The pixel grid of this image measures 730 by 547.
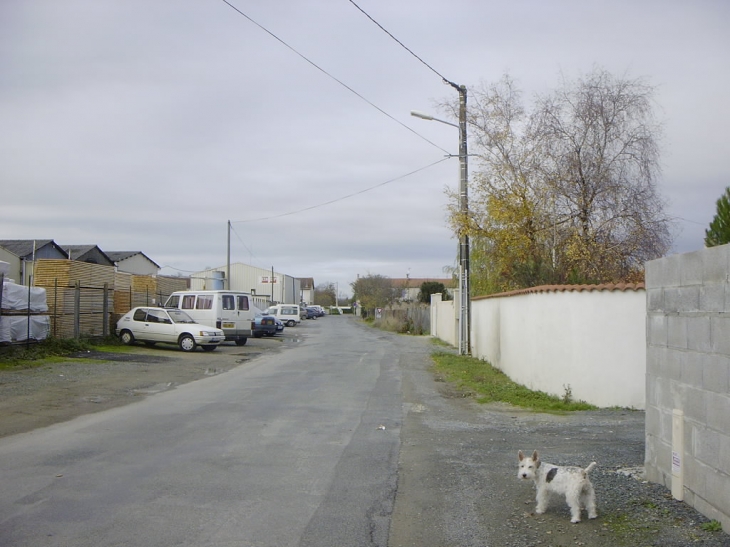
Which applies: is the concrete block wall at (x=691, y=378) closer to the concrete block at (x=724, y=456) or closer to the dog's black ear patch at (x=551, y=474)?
the concrete block at (x=724, y=456)

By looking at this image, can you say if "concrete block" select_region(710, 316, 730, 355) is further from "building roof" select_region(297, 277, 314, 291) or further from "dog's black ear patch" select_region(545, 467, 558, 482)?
"building roof" select_region(297, 277, 314, 291)

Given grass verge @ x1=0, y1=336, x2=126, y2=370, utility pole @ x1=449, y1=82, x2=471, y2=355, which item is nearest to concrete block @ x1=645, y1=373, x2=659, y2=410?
utility pole @ x1=449, y1=82, x2=471, y2=355

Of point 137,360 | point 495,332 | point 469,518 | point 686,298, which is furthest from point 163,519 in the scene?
point 137,360

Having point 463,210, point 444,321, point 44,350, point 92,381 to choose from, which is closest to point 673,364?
point 92,381

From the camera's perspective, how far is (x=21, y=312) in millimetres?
19938

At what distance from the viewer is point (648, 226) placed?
19422 millimetres

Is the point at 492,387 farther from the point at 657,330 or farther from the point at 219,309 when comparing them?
the point at 219,309

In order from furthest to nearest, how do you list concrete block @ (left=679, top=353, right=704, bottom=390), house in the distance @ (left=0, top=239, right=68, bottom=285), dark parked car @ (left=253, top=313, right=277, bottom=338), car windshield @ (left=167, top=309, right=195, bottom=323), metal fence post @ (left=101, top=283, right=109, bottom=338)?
1. house in the distance @ (left=0, top=239, right=68, bottom=285)
2. dark parked car @ (left=253, top=313, right=277, bottom=338)
3. metal fence post @ (left=101, top=283, right=109, bottom=338)
4. car windshield @ (left=167, top=309, right=195, bottom=323)
5. concrete block @ (left=679, top=353, right=704, bottom=390)

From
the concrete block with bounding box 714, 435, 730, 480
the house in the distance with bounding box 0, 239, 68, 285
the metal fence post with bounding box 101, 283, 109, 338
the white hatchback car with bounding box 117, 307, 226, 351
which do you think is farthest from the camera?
the house in the distance with bounding box 0, 239, 68, 285

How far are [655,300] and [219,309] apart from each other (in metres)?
22.7

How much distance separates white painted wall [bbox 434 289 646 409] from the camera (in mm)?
11180

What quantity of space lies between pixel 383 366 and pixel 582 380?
364 inches

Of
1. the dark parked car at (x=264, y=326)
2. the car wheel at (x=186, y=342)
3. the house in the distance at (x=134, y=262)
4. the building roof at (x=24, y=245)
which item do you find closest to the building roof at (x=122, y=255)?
the house in the distance at (x=134, y=262)

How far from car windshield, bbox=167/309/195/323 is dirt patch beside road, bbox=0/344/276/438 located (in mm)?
1186
